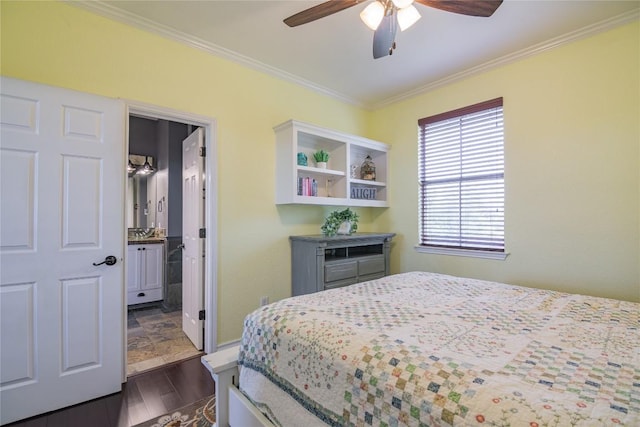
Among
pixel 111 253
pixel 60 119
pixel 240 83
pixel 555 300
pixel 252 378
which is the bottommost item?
pixel 252 378

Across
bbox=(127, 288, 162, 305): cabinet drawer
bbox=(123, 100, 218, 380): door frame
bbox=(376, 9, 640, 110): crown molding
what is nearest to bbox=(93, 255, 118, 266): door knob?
bbox=(123, 100, 218, 380): door frame

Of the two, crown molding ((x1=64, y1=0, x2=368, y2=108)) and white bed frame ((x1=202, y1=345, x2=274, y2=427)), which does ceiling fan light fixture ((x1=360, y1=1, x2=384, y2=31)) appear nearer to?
crown molding ((x1=64, y1=0, x2=368, y2=108))

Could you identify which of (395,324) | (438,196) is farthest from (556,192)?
(395,324)

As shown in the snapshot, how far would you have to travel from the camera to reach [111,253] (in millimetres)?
2072

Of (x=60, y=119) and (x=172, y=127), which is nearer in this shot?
(x=60, y=119)

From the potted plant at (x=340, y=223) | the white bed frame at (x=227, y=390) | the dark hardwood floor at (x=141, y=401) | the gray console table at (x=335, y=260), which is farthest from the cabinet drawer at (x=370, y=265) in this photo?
the white bed frame at (x=227, y=390)

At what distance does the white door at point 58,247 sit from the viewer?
1752 mm

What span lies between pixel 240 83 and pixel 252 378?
8.24 feet

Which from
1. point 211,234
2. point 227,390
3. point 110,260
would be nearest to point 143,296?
point 211,234

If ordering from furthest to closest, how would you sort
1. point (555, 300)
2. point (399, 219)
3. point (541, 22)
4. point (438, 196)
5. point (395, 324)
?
point (399, 219) → point (438, 196) → point (541, 22) → point (555, 300) → point (395, 324)

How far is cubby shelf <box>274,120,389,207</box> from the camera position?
2924 mm

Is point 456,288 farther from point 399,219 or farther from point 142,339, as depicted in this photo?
point 142,339

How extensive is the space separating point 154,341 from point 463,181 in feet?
11.5

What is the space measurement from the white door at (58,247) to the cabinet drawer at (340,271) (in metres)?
1.66
